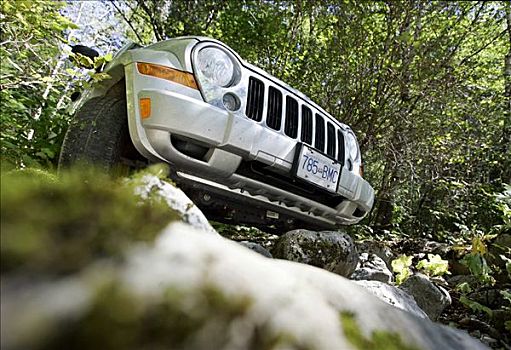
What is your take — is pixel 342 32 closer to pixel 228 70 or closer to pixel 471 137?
pixel 471 137

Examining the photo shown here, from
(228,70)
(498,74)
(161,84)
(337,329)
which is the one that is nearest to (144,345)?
(337,329)

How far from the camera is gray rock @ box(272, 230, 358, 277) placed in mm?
2301

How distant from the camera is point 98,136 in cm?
217

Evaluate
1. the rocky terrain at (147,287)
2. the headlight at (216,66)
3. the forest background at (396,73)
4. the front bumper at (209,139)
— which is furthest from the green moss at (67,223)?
the forest background at (396,73)

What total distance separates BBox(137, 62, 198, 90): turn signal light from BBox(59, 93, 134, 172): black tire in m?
0.35

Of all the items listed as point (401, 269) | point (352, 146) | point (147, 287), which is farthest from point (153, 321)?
point (352, 146)

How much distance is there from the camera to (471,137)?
662 centimetres

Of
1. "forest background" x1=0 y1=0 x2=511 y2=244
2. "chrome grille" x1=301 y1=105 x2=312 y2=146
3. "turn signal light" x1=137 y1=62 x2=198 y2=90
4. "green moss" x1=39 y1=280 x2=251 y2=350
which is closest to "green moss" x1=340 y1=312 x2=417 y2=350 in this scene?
"green moss" x1=39 y1=280 x2=251 y2=350

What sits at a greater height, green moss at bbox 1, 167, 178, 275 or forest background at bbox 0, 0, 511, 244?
forest background at bbox 0, 0, 511, 244

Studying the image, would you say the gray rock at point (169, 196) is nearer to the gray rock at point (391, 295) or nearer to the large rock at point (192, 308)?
the large rock at point (192, 308)

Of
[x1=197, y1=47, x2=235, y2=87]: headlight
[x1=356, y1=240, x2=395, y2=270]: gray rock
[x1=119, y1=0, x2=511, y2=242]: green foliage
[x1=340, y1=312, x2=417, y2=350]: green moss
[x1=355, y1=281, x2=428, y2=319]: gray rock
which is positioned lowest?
[x1=356, y1=240, x2=395, y2=270]: gray rock

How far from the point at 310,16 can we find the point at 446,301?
17.5 feet

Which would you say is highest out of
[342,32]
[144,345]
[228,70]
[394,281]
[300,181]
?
[342,32]

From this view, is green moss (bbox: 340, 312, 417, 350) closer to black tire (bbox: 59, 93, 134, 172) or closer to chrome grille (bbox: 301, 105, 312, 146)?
black tire (bbox: 59, 93, 134, 172)
